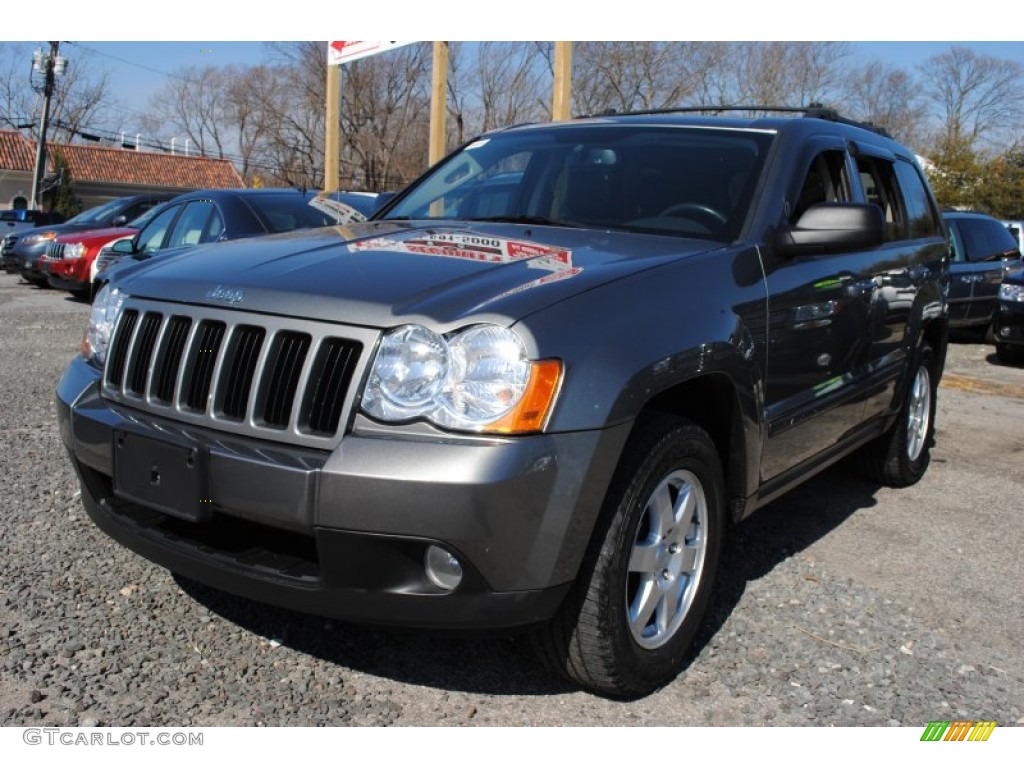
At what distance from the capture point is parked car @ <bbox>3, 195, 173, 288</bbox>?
600 inches

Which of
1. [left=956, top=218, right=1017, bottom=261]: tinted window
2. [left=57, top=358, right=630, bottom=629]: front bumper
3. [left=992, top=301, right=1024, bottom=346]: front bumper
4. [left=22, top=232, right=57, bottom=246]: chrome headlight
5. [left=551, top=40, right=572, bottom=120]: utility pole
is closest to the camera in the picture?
[left=57, top=358, right=630, bottom=629]: front bumper

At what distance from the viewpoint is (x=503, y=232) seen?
11.5 ft

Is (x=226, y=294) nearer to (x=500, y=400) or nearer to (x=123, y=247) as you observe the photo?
(x=500, y=400)

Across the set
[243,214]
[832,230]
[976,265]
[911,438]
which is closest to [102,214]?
[243,214]

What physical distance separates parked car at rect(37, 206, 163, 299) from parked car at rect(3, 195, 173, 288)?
2.08ft

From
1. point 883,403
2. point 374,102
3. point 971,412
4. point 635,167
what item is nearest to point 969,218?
point 971,412

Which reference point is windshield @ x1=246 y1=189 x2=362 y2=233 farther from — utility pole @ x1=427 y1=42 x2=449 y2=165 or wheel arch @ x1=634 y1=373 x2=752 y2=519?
wheel arch @ x1=634 y1=373 x2=752 y2=519

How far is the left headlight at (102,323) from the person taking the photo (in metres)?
3.18

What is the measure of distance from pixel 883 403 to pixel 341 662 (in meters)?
2.94

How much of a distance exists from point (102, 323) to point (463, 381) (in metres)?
1.49

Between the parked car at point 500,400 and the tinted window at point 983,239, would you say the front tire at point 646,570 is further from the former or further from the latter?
the tinted window at point 983,239

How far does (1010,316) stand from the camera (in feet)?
35.4

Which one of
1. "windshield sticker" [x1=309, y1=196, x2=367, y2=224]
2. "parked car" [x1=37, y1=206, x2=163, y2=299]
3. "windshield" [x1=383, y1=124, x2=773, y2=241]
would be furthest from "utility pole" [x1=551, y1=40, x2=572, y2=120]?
"parked car" [x1=37, y1=206, x2=163, y2=299]

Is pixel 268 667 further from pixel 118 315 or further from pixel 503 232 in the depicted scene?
pixel 503 232
